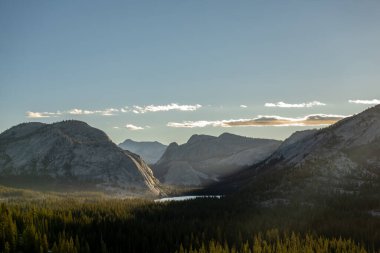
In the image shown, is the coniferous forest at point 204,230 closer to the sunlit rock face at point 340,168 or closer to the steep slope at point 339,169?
the steep slope at point 339,169

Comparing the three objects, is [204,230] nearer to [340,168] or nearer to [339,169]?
[339,169]

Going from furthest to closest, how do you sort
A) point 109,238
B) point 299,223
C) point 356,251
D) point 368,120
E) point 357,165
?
1. point 368,120
2. point 357,165
3. point 299,223
4. point 109,238
5. point 356,251

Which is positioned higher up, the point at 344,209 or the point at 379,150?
the point at 379,150

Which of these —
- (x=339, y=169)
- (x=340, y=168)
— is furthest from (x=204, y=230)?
(x=340, y=168)

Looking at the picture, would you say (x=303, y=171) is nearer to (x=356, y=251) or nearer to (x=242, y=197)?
(x=242, y=197)

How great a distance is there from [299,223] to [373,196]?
119ft

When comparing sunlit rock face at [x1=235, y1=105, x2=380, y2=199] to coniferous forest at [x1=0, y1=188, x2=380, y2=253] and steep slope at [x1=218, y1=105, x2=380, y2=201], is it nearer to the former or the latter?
steep slope at [x1=218, y1=105, x2=380, y2=201]

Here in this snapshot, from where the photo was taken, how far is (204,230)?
3489 inches

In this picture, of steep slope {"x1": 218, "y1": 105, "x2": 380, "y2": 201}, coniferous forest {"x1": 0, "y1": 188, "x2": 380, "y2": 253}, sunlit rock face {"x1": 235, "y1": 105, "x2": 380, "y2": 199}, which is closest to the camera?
coniferous forest {"x1": 0, "y1": 188, "x2": 380, "y2": 253}

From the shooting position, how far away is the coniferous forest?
69562mm

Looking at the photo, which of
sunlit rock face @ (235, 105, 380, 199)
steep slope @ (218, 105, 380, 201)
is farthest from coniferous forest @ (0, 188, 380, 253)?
sunlit rock face @ (235, 105, 380, 199)

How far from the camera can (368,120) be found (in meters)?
184

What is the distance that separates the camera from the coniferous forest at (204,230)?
69.6 meters

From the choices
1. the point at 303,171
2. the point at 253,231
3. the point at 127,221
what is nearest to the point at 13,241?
the point at 127,221
